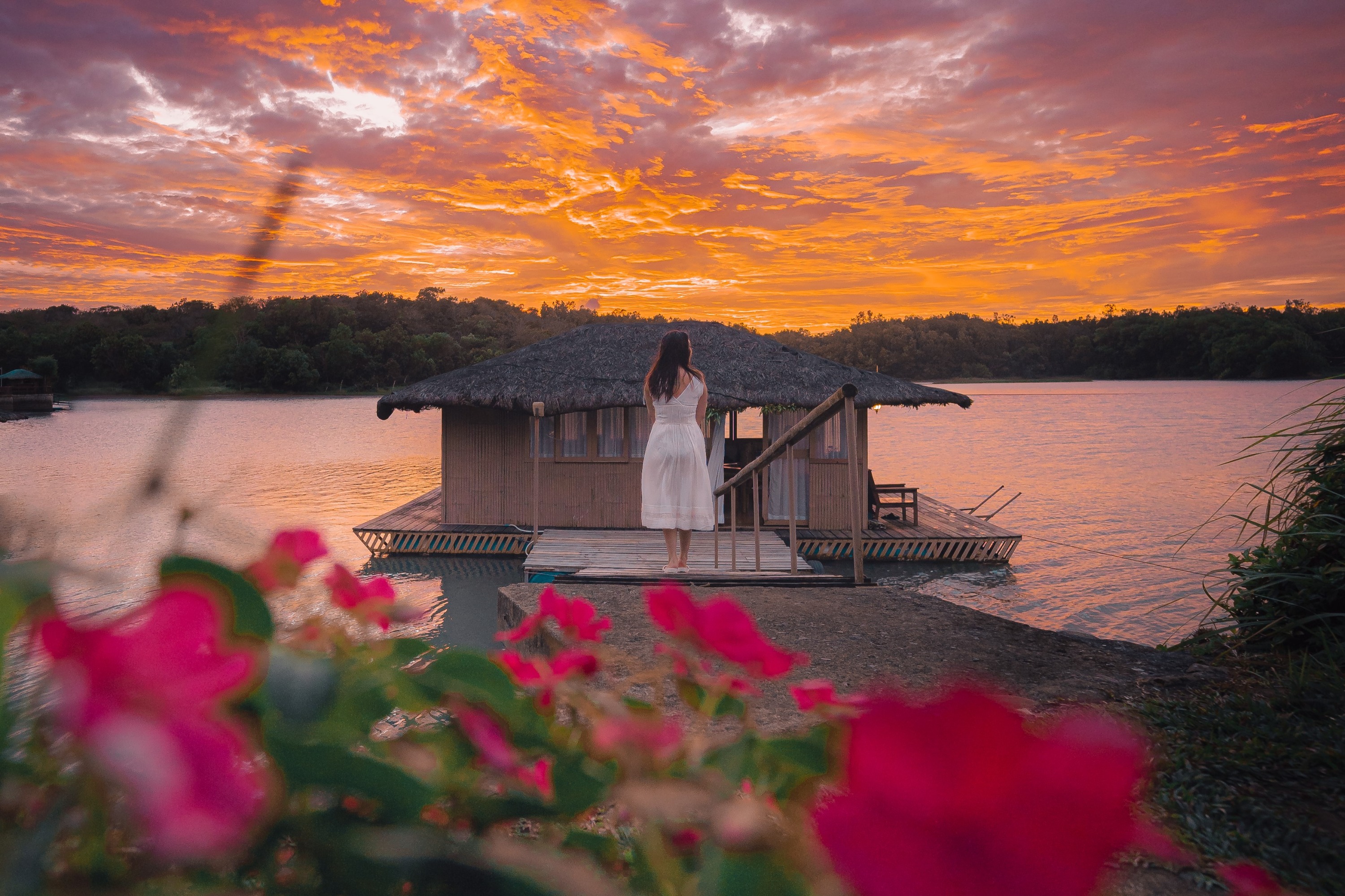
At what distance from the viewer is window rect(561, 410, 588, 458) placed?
1308cm

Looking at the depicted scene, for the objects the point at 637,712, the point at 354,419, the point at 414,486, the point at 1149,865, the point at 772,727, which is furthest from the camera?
the point at 354,419

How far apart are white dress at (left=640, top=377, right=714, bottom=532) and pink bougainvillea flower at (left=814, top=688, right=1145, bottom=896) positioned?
5.92 m

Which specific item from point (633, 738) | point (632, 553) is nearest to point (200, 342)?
point (633, 738)

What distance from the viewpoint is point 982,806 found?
0.70 feet

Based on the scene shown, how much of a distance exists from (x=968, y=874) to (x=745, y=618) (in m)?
0.42

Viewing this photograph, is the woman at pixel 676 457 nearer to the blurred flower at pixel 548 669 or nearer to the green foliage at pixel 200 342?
the green foliage at pixel 200 342

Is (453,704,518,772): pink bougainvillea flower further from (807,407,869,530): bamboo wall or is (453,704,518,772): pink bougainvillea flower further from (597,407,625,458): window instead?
(807,407,869,530): bamboo wall

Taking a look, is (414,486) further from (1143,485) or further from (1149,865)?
(1143,485)

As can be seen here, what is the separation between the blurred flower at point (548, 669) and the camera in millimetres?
596

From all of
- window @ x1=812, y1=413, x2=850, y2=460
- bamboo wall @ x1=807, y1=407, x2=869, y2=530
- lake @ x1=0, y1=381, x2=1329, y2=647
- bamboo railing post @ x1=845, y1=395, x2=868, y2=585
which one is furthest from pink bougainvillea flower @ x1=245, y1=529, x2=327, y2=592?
bamboo wall @ x1=807, y1=407, x2=869, y2=530

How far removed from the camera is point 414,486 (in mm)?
21031

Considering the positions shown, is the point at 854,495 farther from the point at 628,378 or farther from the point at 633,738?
the point at 628,378

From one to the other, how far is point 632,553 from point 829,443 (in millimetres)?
4767

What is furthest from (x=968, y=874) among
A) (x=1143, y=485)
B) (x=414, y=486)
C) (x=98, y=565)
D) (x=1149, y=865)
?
(x=1143, y=485)
